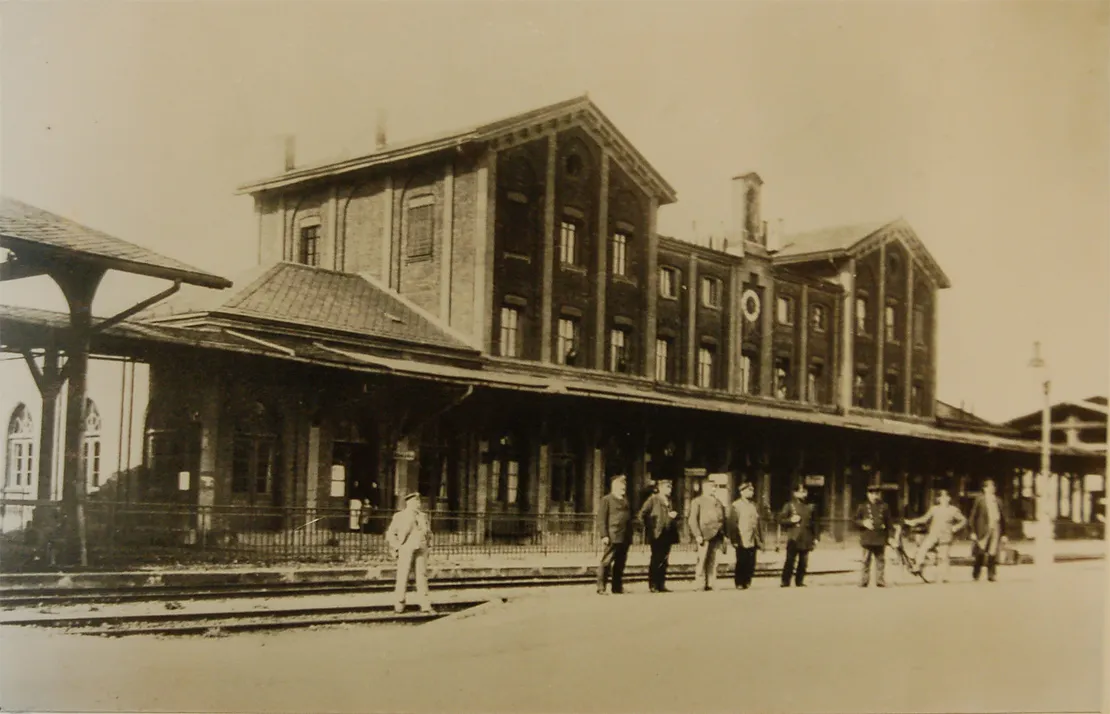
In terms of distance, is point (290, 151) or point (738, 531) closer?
point (738, 531)

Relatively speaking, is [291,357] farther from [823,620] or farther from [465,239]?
[465,239]

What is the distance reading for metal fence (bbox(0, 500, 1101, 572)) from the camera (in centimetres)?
1183

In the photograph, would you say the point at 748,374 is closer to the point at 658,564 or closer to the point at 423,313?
the point at 423,313

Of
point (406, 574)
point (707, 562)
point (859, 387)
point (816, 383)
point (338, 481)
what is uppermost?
point (816, 383)

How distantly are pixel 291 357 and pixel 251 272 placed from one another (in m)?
7.05

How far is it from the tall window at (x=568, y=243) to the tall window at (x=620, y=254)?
1286 mm

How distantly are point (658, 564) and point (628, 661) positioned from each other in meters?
4.51

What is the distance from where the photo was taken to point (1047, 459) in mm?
18359

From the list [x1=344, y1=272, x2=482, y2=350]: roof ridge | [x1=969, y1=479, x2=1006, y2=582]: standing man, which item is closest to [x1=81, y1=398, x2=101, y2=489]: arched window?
[x1=344, y1=272, x2=482, y2=350]: roof ridge

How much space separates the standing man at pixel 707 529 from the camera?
16266 millimetres

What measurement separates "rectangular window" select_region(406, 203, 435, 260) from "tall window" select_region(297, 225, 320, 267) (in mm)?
2205

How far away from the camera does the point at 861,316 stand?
105ft

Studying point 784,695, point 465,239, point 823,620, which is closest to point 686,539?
point 465,239

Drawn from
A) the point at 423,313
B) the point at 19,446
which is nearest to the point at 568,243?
the point at 423,313
